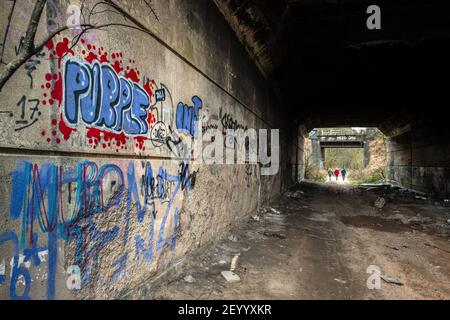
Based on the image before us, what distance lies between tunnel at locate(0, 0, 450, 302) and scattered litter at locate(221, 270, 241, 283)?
0.09 m

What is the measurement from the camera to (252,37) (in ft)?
19.6

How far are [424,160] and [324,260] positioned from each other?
37.6ft

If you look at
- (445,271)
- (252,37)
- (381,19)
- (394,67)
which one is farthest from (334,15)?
(445,271)

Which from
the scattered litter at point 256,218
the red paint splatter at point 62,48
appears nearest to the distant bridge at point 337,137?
the scattered litter at point 256,218

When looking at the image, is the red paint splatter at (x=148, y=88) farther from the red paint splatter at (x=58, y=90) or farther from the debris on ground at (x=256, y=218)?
the debris on ground at (x=256, y=218)

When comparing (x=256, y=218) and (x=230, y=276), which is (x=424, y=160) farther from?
(x=230, y=276)

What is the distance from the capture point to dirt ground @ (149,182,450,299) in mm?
3189

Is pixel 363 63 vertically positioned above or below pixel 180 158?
above

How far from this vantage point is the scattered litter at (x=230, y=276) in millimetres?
3443

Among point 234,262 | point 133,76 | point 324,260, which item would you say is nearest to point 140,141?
point 133,76

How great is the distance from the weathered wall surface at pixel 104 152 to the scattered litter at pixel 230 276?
56 centimetres

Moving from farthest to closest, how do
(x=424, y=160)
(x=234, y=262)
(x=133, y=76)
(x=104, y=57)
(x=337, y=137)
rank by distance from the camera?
(x=337, y=137) < (x=424, y=160) < (x=234, y=262) < (x=133, y=76) < (x=104, y=57)

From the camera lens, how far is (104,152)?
2.35 meters
